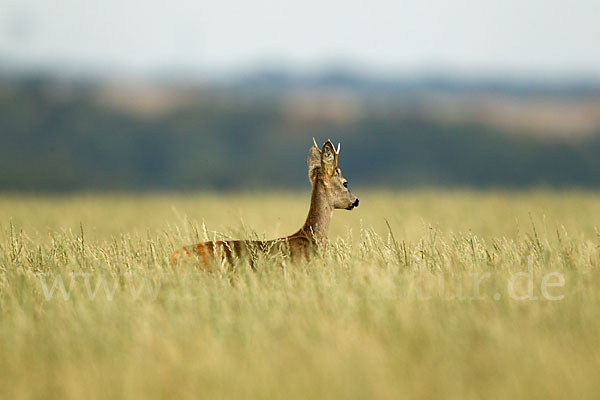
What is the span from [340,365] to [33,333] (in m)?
2.47

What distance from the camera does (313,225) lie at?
8969 millimetres

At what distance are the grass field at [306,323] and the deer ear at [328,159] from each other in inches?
35.7

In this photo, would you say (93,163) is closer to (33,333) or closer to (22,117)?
(22,117)

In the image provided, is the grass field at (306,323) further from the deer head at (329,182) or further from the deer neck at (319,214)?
the deer head at (329,182)

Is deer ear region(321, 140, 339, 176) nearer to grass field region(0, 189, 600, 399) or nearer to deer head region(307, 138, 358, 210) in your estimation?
deer head region(307, 138, 358, 210)

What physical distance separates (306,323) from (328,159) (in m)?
3.10

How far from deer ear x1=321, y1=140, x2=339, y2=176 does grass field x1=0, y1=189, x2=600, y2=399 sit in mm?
908

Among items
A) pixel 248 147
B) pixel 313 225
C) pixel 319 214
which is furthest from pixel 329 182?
pixel 248 147

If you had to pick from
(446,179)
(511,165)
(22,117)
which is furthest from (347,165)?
(22,117)

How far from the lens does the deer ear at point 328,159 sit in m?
8.74

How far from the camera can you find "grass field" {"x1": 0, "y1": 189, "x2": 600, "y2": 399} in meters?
4.98

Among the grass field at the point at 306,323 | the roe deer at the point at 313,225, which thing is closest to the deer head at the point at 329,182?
the roe deer at the point at 313,225

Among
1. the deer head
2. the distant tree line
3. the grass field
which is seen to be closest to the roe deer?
the deer head

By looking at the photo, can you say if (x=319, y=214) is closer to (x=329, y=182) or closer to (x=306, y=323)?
(x=329, y=182)
